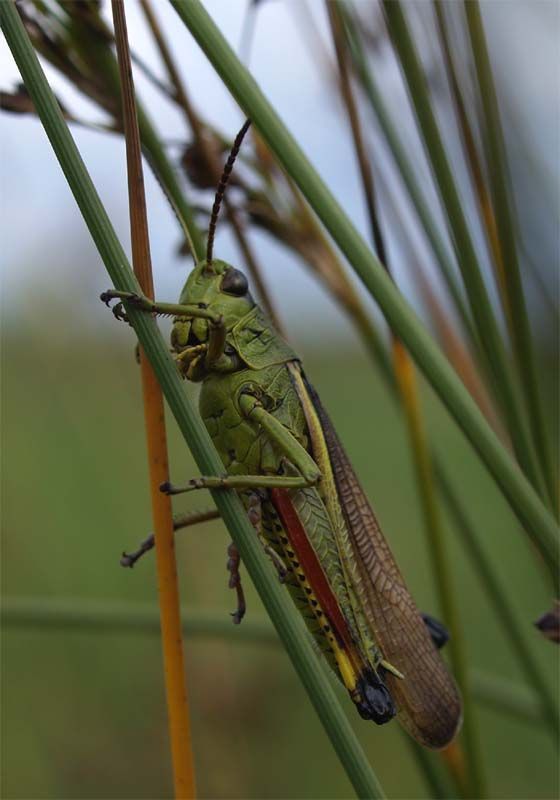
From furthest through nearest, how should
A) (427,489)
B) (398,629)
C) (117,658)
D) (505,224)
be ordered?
(117,658)
(427,489)
(398,629)
(505,224)

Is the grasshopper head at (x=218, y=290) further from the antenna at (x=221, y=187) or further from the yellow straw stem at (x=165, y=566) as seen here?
the yellow straw stem at (x=165, y=566)

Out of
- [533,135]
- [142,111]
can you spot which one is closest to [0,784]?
[142,111]

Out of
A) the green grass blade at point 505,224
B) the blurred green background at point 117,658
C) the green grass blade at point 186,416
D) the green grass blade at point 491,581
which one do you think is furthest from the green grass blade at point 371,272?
the blurred green background at point 117,658

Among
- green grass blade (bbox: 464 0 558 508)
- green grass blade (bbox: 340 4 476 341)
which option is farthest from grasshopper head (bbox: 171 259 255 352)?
green grass blade (bbox: 464 0 558 508)

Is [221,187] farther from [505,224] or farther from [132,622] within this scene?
[132,622]

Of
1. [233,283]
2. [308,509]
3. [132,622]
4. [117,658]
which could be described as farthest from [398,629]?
[117,658]
